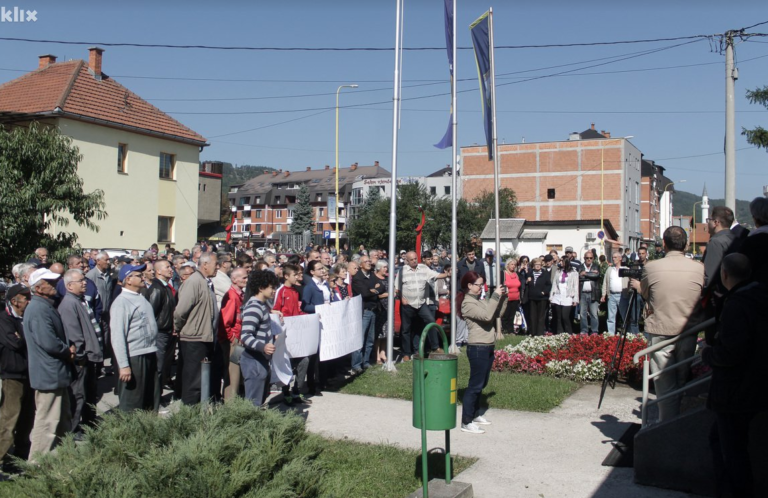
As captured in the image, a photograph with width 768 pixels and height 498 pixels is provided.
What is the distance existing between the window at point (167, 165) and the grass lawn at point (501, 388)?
26.1 m

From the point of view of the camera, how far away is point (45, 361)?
22.0ft

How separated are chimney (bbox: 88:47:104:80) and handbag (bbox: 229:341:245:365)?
29.9 metres

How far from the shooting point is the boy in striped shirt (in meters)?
7.88

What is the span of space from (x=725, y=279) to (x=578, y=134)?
8361 centimetres

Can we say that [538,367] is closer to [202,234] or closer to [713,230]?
[713,230]

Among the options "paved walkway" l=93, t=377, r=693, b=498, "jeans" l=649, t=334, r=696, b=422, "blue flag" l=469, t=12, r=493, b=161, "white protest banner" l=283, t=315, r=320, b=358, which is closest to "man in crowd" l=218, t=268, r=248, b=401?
"white protest banner" l=283, t=315, r=320, b=358

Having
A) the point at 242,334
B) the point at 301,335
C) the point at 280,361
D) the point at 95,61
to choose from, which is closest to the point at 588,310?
the point at 301,335

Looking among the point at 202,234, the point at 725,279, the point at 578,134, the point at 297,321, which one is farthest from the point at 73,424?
the point at 578,134

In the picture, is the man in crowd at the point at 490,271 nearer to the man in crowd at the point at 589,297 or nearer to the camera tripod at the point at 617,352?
the man in crowd at the point at 589,297

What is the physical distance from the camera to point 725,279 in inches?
211

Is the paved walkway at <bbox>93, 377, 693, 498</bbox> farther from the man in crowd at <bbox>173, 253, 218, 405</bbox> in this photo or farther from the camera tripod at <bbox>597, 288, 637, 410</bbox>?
the man in crowd at <bbox>173, 253, 218, 405</bbox>

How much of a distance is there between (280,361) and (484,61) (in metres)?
8.48

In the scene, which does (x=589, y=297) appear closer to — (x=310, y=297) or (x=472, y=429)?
(x=310, y=297)

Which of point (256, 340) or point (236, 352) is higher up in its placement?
point (256, 340)
